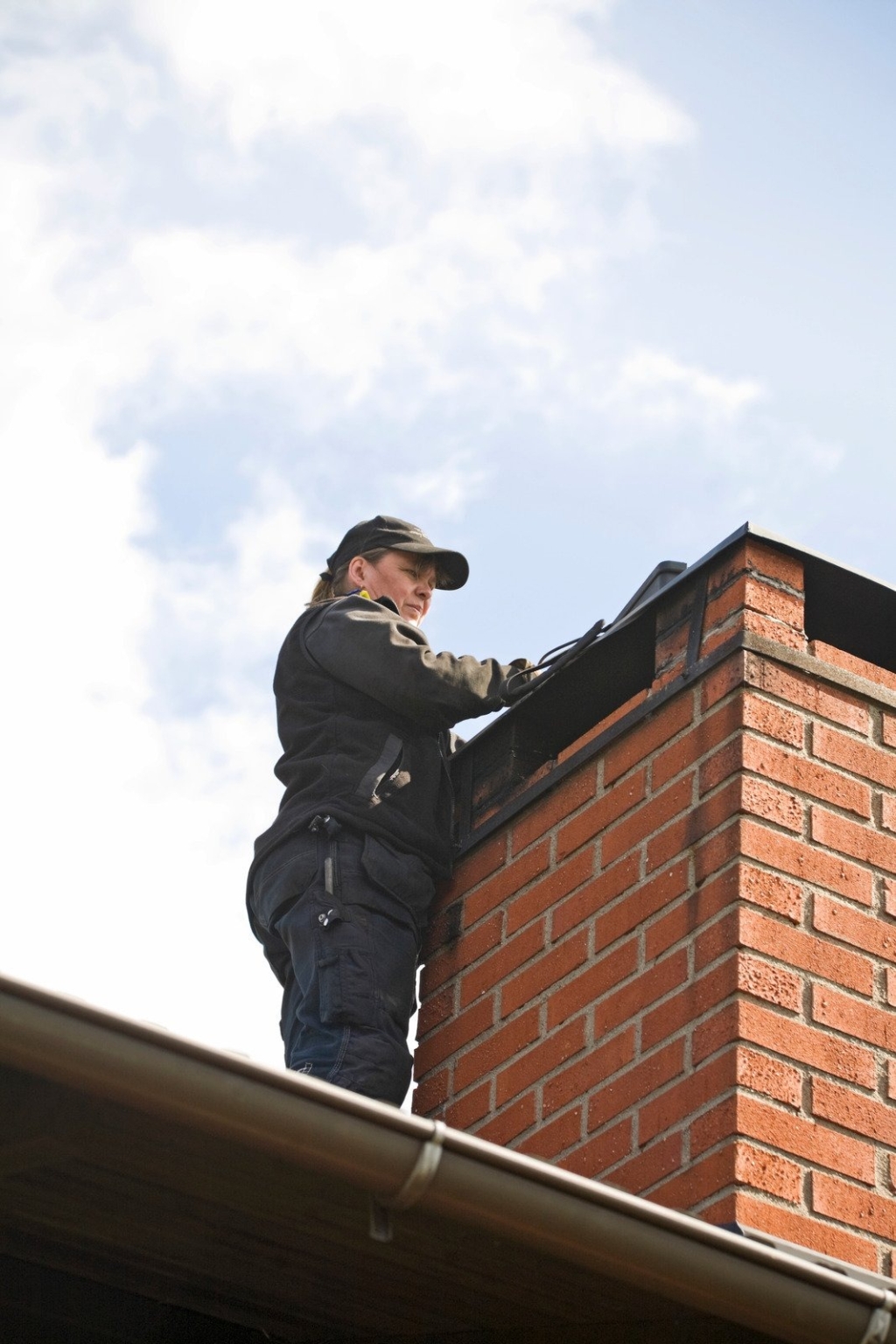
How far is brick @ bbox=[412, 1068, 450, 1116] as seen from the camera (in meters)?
4.17

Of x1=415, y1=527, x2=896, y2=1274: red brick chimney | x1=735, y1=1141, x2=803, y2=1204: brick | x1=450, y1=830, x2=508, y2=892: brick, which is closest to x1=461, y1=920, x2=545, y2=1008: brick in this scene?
x1=415, y1=527, x2=896, y2=1274: red brick chimney

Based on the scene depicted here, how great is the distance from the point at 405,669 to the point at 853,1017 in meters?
1.33

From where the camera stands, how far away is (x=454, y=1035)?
420cm

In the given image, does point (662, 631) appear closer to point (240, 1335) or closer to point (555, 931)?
point (555, 931)

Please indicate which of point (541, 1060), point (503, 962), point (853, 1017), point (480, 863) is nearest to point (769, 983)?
point (853, 1017)

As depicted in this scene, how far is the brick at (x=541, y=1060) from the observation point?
3766 mm

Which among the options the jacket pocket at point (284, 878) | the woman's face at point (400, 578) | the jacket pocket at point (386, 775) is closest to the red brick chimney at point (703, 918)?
the jacket pocket at point (386, 775)

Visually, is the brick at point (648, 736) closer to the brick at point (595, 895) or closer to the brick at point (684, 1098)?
the brick at point (595, 895)

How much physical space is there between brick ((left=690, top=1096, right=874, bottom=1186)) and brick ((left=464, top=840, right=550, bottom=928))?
0.94m

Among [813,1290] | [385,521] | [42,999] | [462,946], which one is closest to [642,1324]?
[813,1290]

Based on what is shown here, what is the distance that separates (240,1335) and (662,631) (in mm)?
1825

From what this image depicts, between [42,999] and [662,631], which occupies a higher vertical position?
[662,631]

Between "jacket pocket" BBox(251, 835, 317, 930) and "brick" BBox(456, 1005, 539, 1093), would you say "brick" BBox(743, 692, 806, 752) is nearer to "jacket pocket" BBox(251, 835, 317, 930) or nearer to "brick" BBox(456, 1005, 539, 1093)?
"brick" BBox(456, 1005, 539, 1093)

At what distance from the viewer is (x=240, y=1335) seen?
287 cm
